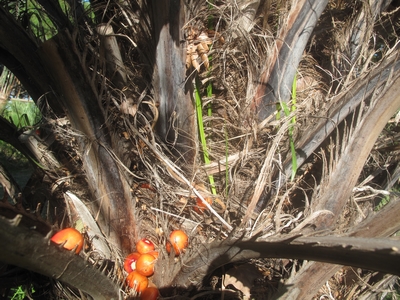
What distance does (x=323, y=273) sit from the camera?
49.6 inches

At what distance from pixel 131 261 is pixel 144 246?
8cm

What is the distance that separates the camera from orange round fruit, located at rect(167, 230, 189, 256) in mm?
1328

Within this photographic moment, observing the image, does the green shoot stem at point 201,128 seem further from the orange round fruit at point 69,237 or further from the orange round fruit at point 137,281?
the orange round fruit at point 69,237

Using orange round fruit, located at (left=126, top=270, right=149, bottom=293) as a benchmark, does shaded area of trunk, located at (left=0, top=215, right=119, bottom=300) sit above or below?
above

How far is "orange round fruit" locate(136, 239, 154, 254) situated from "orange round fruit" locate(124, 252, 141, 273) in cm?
2

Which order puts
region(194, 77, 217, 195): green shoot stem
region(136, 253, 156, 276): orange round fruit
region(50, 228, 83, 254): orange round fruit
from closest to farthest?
region(50, 228, 83, 254): orange round fruit, region(136, 253, 156, 276): orange round fruit, region(194, 77, 217, 195): green shoot stem

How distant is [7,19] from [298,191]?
1.41 metres

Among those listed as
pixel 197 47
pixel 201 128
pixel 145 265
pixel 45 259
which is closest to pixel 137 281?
pixel 145 265

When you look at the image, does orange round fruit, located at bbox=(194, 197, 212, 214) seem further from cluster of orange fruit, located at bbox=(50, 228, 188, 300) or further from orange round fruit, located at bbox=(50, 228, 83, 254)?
orange round fruit, located at bbox=(50, 228, 83, 254)

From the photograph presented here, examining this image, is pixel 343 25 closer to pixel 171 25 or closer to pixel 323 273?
pixel 171 25

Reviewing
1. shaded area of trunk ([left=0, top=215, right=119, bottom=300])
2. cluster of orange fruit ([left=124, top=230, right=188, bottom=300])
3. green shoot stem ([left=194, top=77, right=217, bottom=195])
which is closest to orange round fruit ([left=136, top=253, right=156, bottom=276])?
cluster of orange fruit ([left=124, top=230, right=188, bottom=300])

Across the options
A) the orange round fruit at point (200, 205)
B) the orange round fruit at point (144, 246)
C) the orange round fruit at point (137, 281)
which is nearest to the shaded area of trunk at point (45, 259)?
the orange round fruit at point (137, 281)

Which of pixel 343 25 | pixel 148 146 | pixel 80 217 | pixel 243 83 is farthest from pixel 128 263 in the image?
pixel 343 25

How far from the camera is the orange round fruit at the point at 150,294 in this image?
1271 millimetres
